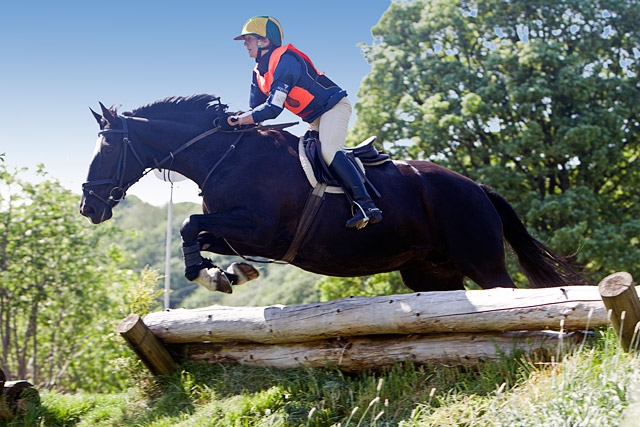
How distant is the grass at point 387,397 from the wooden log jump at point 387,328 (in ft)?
0.36

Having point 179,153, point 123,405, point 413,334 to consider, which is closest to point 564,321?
point 413,334

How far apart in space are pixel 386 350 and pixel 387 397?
49 cm

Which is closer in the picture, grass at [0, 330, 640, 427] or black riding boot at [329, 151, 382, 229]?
grass at [0, 330, 640, 427]

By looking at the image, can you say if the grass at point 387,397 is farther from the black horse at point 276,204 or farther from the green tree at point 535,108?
the green tree at point 535,108

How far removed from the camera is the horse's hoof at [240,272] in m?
5.27

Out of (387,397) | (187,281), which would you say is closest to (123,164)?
(387,397)

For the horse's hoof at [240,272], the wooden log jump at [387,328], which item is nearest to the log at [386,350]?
the wooden log jump at [387,328]

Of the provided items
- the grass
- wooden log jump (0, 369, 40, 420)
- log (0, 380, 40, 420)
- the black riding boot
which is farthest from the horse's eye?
log (0, 380, 40, 420)

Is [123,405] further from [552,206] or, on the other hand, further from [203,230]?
[552,206]

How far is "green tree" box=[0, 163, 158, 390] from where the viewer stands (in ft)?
46.6

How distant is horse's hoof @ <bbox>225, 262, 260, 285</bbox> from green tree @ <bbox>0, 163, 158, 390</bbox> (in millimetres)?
8782

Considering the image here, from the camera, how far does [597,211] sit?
608 inches

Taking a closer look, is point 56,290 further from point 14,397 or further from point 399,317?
point 399,317

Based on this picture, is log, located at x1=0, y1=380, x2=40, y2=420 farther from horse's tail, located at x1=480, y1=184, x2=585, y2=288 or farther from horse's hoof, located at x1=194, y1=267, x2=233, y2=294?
horse's tail, located at x1=480, y1=184, x2=585, y2=288
